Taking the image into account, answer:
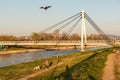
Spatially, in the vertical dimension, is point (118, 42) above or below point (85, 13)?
below

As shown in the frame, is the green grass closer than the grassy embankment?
Yes

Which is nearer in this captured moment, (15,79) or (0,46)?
(15,79)

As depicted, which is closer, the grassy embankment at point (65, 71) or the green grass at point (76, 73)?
the green grass at point (76, 73)

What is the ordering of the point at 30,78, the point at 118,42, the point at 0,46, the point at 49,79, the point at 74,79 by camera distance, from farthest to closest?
the point at 0,46 → the point at 118,42 → the point at 30,78 → the point at 49,79 → the point at 74,79

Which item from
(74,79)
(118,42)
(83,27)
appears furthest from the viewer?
(118,42)

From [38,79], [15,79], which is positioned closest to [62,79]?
[38,79]

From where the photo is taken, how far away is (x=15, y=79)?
23812 mm

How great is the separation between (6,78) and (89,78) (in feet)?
25.4

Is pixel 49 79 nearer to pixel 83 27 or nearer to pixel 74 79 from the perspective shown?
pixel 74 79

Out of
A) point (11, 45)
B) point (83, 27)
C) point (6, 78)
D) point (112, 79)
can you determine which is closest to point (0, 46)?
point (11, 45)

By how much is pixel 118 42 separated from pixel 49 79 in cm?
6426

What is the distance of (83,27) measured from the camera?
78125mm

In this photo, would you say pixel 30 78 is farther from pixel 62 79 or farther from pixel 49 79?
pixel 62 79

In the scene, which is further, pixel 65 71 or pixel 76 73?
pixel 65 71
